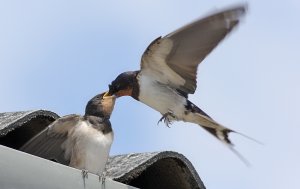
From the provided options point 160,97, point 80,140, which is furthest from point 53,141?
point 160,97

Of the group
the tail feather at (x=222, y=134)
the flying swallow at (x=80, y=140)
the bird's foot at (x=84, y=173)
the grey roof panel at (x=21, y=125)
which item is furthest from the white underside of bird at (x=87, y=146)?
the bird's foot at (x=84, y=173)

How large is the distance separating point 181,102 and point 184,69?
0.16m

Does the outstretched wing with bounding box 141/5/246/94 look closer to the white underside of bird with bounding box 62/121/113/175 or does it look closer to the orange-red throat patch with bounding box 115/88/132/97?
the orange-red throat patch with bounding box 115/88/132/97

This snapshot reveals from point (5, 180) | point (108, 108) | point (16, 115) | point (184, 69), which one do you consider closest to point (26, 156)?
point (5, 180)

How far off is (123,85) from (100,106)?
183 mm

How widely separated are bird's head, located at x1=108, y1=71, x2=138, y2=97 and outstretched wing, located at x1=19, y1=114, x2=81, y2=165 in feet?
0.79

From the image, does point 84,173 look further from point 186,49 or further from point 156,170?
point 186,49

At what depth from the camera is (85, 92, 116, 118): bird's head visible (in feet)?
9.38

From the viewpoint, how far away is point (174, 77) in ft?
10.2

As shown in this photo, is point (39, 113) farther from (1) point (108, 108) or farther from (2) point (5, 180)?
(2) point (5, 180)

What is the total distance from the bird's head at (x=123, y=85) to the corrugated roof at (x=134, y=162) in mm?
313

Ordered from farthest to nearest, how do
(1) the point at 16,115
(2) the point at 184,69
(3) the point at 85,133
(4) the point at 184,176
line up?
(2) the point at 184,69
(3) the point at 85,133
(4) the point at 184,176
(1) the point at 16,115

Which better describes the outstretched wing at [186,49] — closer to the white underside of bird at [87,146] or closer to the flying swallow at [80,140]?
the flying swallow at [80,140]

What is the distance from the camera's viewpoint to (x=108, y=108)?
2.88 meters
